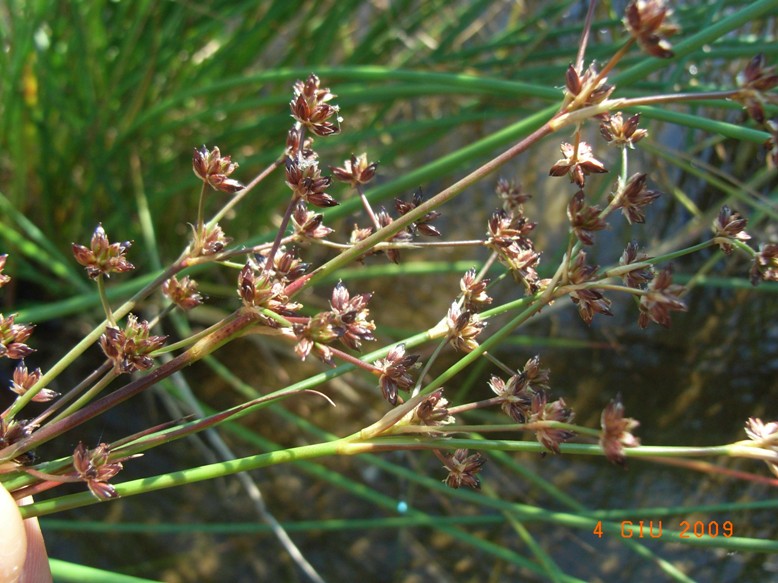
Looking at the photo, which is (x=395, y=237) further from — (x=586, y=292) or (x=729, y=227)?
(x=729, y=227)

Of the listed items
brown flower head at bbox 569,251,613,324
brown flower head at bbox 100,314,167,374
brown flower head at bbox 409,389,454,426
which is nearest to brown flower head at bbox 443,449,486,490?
brown flower head at bbox 409,389,454,426

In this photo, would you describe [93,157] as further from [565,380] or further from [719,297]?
[719,297]

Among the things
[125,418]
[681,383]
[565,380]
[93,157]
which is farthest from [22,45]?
[681,383]

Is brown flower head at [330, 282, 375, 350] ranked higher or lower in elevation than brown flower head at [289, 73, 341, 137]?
lower

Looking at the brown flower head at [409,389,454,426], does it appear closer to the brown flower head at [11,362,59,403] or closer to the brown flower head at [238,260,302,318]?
the brown flower head at [238,260,302,318]

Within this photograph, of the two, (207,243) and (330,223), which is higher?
(207,243)

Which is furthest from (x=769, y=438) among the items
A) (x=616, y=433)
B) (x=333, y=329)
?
(x=333, y=329)
